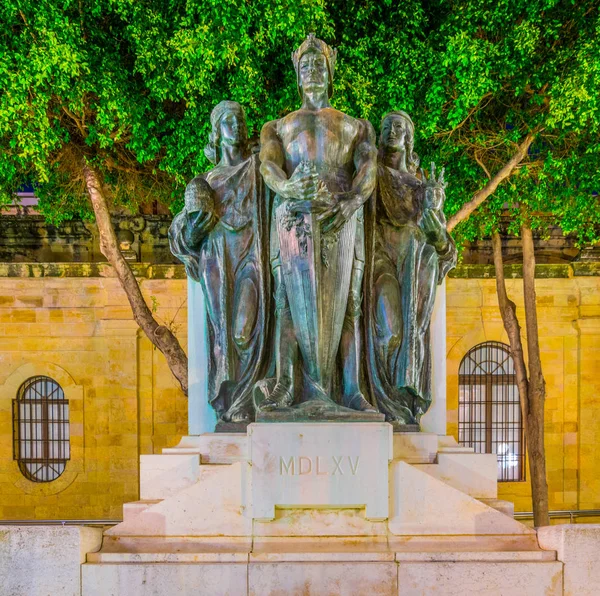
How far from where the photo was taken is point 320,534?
393cm

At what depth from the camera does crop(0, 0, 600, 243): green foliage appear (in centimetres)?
922

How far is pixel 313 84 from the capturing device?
4.78 meters

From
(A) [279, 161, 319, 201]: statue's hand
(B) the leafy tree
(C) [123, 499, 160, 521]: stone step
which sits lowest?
(C) [123, 499, 160, 521]: stone step

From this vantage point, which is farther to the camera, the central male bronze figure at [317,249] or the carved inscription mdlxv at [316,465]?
the central male bronze figure at [317,249]

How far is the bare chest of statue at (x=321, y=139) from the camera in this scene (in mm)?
4652

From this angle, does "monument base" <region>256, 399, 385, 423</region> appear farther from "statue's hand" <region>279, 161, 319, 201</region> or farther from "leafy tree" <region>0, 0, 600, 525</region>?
"leafy tree" <region>0, 0, 600, 525</region>

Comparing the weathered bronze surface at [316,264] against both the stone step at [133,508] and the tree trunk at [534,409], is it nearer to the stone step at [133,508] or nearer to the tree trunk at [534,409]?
the stone step at [133,508]

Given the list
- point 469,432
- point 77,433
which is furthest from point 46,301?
point 469,432

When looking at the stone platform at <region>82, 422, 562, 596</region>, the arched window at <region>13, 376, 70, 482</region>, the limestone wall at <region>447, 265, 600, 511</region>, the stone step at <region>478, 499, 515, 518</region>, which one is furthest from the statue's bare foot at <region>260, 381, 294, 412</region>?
the arched window at <region>13, 376, 70, 482</region>

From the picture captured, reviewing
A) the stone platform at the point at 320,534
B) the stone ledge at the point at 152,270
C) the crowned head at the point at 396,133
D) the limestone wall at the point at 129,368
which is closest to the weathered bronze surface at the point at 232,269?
the stone platform at the point at 320,534

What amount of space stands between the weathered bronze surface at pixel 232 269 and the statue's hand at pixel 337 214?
1.87 feet

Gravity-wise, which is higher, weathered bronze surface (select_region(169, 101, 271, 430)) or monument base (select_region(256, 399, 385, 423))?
weathered bronze surface (select_region(169, 101, 271, 430))

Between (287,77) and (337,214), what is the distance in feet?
20.6

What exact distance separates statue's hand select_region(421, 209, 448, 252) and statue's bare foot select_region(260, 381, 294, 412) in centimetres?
137
